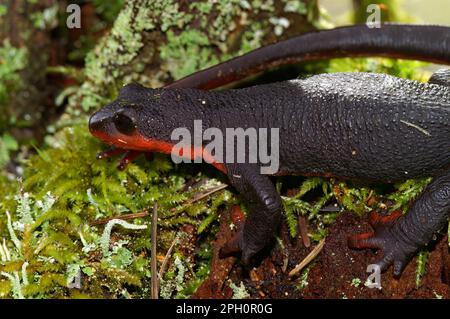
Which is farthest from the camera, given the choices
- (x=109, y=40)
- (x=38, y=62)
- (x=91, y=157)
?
(x=38, y=62)

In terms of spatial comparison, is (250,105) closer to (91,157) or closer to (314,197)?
(314,197)

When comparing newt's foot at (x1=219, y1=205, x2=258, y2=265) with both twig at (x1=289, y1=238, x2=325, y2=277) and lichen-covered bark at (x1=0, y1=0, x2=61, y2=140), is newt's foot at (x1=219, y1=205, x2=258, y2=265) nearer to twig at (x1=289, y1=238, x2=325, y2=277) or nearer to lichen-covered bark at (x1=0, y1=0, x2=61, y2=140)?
twig at (x1=289, y1=238, x2=325, y2=277)

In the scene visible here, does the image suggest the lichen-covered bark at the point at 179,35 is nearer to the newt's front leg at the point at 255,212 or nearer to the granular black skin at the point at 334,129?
the granular black skin at the point at 334,129

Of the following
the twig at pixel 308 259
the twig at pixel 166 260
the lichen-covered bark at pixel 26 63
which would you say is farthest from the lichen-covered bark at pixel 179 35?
the twig at pixel 308 259

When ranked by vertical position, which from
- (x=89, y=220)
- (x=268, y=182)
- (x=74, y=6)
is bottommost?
(x=89, y=220)

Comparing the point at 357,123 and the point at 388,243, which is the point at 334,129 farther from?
the point at 388,243

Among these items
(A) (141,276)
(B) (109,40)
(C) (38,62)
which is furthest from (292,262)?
(C) (38,62)

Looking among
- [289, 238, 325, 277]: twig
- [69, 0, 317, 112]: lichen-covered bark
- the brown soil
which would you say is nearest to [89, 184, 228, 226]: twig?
the brown soil

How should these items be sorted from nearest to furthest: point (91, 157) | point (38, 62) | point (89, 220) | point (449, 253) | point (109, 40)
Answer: point (449, 253) < point (89, 220) < point (91, 157) < point (109, 40) < point (38, 62)
